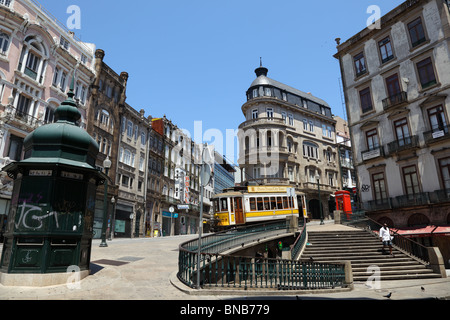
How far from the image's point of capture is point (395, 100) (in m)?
23.5

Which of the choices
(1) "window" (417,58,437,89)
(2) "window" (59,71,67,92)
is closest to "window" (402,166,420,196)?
(1) "window" (417,58,437,89)

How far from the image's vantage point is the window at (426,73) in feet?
71.1

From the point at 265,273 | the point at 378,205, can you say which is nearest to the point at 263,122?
the point at 378,205

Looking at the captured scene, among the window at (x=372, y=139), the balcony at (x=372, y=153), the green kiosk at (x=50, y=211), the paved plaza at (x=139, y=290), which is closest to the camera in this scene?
the paved plaza at (x=139, y=290)

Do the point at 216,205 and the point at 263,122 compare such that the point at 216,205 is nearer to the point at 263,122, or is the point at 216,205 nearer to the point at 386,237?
the point at 386,237

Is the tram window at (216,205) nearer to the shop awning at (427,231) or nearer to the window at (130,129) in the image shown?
the shop awning at (427,231)

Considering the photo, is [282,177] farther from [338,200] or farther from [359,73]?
[359,73]

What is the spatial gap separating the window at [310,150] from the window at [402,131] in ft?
61.7

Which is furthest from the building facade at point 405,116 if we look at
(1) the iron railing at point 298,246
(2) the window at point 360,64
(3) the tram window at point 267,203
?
(1) the iron railing at point 298,246

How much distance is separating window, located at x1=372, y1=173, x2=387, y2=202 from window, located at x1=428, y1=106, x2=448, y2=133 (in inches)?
205
